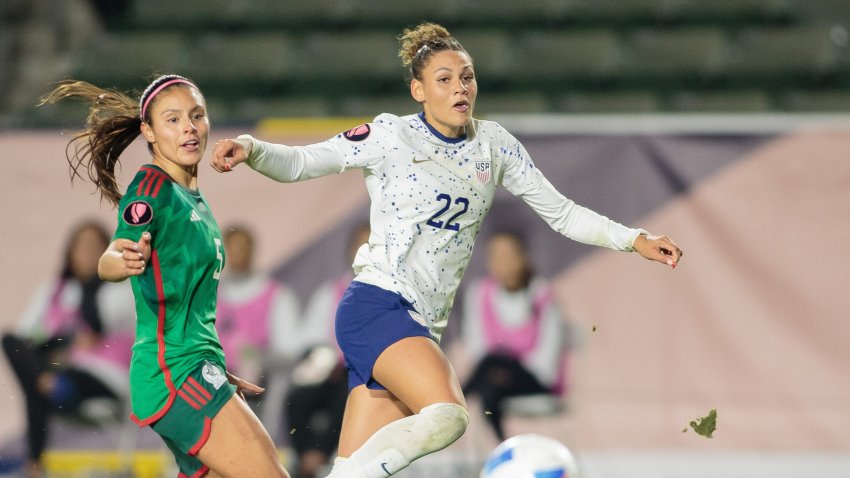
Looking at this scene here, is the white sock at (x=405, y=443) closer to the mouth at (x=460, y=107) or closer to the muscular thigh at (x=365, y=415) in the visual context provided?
the muscular thigh at (x=365, y=415)

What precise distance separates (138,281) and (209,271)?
9.3 inches

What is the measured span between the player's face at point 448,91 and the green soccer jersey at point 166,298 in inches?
40.5

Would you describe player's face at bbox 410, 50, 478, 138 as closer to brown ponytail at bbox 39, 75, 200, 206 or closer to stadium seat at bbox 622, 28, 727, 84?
brown ponytail at bbox 39, 75, 200, 206

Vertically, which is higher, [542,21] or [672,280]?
[542,21]

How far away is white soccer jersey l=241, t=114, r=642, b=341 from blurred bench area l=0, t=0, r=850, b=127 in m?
4.11

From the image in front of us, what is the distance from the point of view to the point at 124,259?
343 centimetres

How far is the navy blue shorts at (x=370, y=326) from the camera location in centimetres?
402

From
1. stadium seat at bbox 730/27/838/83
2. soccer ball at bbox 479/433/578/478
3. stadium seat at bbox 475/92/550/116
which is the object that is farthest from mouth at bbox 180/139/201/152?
stadium seat at bbox 730/27/838/83

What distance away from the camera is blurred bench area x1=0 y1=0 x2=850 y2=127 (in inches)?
340

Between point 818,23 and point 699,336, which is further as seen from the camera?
point 818,23

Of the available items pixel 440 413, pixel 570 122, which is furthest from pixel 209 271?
pixel 570 122

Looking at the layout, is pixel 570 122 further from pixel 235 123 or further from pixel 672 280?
pixel 235 123

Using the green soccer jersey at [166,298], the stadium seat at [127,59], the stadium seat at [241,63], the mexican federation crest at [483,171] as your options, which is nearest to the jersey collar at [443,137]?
the mexican federation crest at [483,171]

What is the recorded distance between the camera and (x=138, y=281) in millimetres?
3660
